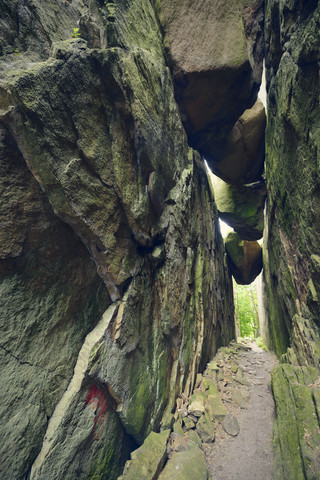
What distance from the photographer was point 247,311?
100ft

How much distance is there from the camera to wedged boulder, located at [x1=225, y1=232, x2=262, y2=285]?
1853cm

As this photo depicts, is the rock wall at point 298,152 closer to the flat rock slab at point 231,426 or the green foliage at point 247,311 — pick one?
the flat rock slab at point 231,426

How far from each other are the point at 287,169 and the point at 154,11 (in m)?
6.95

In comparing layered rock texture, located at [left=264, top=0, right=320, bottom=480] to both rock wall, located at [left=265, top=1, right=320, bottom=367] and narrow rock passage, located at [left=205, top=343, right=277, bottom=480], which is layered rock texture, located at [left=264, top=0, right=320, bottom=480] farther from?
narrow rock passage, located at [left=205, top=343, right=277, bottom=480]

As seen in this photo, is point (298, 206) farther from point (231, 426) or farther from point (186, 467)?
point (186, 467)

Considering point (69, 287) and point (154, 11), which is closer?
point (69, 287)

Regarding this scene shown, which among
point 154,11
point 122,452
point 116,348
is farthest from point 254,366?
point 154,11

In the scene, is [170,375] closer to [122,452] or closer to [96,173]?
[122,452]

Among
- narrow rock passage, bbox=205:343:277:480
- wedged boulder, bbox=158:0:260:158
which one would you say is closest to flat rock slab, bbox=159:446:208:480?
narrow rock passage, bbox=205:343:277:480

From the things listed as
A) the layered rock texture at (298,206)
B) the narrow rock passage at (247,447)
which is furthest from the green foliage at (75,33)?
the narrow rock passage at (247,447)

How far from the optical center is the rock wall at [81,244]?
3.21 metres

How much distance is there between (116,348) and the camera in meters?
4.32

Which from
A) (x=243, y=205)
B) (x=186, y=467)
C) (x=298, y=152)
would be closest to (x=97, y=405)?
(x=186, y=467)

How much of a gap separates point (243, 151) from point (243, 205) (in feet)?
14.1
